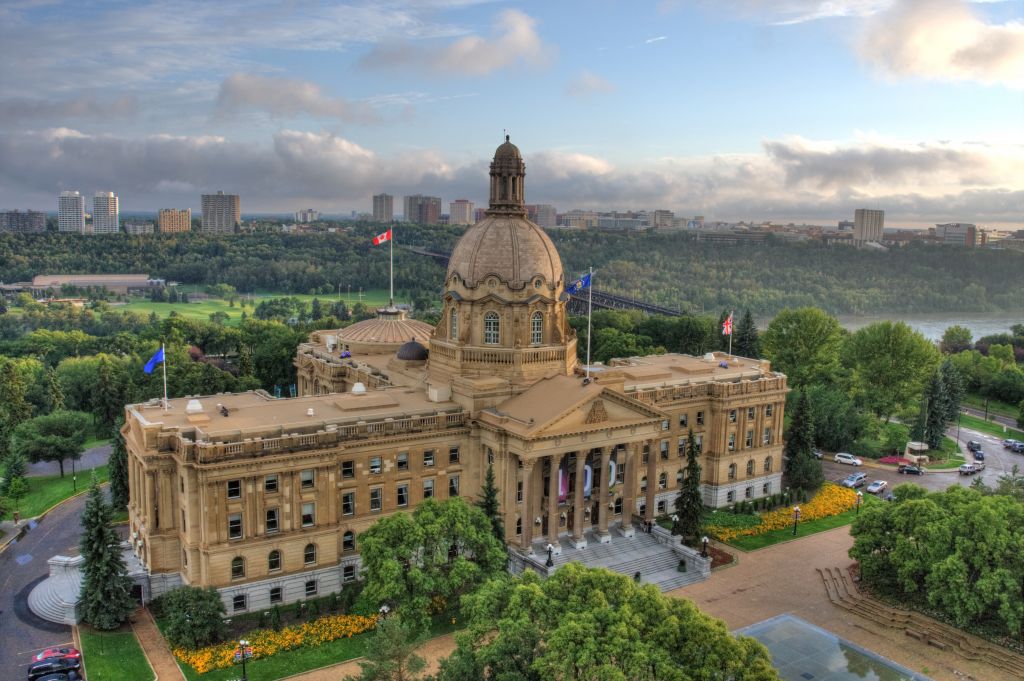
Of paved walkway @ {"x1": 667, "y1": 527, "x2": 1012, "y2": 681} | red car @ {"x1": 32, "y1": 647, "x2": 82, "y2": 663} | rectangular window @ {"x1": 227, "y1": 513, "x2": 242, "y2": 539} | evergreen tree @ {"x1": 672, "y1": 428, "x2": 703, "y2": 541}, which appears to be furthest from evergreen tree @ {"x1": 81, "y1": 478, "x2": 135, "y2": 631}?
evergreen tree @ {"x1": 672, "y1": 428, "x2": 703, "y2": 541}

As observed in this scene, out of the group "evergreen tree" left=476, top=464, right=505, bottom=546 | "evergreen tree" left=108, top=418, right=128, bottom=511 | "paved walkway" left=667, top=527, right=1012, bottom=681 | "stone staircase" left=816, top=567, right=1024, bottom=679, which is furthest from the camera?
"evergreen tree" left=108, top=418, right=128, bottom=511

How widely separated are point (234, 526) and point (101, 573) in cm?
766

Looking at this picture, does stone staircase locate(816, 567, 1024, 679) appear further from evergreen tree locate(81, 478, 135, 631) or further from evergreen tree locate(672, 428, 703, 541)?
evergreen tree locate(81, 478, 135, 631)

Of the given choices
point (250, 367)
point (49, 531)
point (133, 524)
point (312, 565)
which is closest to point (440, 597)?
point (312, 565)

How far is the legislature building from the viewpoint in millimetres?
49594

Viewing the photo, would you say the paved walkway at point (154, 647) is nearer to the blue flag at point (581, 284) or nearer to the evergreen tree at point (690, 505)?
the evergreen tree at point (690, 505)

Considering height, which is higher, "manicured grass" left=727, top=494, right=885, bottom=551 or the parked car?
the parked car

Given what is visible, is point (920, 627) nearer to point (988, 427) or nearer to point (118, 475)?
point (118, 475)

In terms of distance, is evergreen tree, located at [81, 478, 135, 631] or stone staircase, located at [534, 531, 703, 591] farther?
stone staircase, located at [534, 531, 703, 591]

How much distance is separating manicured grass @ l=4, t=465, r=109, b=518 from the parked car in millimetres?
67726

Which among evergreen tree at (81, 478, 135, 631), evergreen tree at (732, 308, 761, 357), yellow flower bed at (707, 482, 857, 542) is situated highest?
evergreen tree at (732, 308, 761, 357)

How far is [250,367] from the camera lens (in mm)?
99750

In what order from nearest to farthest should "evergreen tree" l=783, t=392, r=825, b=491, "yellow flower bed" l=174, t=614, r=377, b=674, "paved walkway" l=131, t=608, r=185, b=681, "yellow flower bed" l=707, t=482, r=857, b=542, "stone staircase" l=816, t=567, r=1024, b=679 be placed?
"paved walkway" l=131, t=608, r=185, b=681 → "yellow flower bed" l=174, t=614, r=377, b=674 → "stone staircase" l=816, t=567, r=1024, b=679 → "yellow flower bed" l=707, t=482, r=857, b=542 → "evergreen tree" l=783, t=392, r=825, b=491

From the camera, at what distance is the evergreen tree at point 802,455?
72562 millimetres
